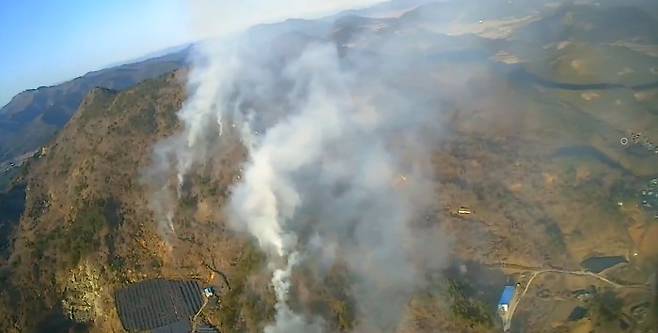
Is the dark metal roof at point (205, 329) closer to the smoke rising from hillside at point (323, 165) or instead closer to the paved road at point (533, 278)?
the smoke rising from hillside at point (323, 165)

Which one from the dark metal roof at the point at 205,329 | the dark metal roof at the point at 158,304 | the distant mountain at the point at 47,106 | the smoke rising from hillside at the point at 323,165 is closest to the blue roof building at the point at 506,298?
the smoke rising from hillside at the point at 323,165

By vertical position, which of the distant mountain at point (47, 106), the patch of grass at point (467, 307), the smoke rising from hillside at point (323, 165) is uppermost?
the smoke rising from hillside at point (323, 165)

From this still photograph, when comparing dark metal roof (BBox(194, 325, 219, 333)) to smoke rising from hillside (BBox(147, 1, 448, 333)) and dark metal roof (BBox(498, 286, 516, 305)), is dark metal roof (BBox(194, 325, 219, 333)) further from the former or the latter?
dark metal roof (BBox(498, 286, 516, 305))

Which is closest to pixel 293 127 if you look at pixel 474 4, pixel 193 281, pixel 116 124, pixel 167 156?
pixel 167 156

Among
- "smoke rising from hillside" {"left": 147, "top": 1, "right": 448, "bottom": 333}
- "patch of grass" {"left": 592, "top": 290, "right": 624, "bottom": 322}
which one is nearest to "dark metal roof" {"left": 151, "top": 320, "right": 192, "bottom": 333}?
"smoke rising from hillside" {"left": 147, "top": 1, "right": 448, "bottom": 333}

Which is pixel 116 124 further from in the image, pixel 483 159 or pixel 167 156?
pixel 483 159
